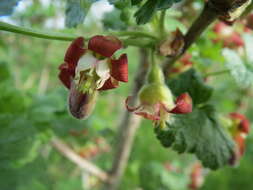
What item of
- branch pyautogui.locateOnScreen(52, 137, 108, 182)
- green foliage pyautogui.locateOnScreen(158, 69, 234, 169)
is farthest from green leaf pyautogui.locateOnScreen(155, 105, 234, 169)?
branch pyautogui.locateOnScreen(52, 137, 108, 182)

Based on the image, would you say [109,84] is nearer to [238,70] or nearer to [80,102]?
[80,102]

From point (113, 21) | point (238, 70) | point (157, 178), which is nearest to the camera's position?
point (238, 70)

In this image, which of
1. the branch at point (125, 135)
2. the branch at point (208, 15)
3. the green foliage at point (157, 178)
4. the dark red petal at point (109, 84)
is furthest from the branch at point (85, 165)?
the dark red petal at point (109, 84)

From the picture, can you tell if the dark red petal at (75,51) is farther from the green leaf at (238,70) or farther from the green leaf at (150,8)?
the green leaf at (238,70)

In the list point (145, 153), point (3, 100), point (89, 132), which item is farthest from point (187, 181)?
point (3, 100)

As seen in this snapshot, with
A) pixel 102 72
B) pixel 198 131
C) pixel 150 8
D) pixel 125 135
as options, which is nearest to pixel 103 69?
pixel 102 72

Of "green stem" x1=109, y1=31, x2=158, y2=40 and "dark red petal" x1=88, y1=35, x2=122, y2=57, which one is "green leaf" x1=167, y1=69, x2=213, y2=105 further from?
"dark red petal" x1=88, y1=35, x2=122, y2=57
